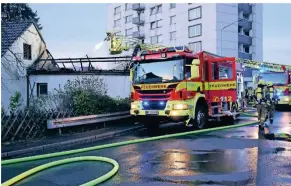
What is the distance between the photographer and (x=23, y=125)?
32.0ft

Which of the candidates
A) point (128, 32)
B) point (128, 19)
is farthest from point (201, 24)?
point (128, 19)

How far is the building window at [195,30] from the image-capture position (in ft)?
143

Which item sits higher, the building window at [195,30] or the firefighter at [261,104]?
the building window at [195,30]

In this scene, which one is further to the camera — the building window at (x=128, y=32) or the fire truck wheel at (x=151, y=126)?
the building window at (x=128, y=32)

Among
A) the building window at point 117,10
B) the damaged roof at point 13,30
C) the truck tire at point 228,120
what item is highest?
the building window at point 117,10

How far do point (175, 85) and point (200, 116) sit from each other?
186 centimetres

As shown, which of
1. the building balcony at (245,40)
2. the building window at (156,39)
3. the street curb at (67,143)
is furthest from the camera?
the building window at (156,39)

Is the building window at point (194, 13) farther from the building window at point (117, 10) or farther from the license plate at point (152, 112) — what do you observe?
the license plate at point (152, 112)

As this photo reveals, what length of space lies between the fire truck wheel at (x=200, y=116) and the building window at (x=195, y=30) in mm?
32514

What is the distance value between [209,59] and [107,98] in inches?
166

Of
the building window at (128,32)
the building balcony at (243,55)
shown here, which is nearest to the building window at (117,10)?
the building window at (128,32)

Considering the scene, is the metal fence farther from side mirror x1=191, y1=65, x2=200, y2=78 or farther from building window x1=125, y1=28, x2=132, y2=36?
building window x1=125, y1=28, x2=132, y2=36

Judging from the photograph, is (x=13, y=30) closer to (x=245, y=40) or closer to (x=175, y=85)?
(x=175, y=85)

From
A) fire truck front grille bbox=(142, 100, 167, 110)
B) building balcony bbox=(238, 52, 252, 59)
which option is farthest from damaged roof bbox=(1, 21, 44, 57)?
building balcony bbox=(238, 52, 252, 59)
